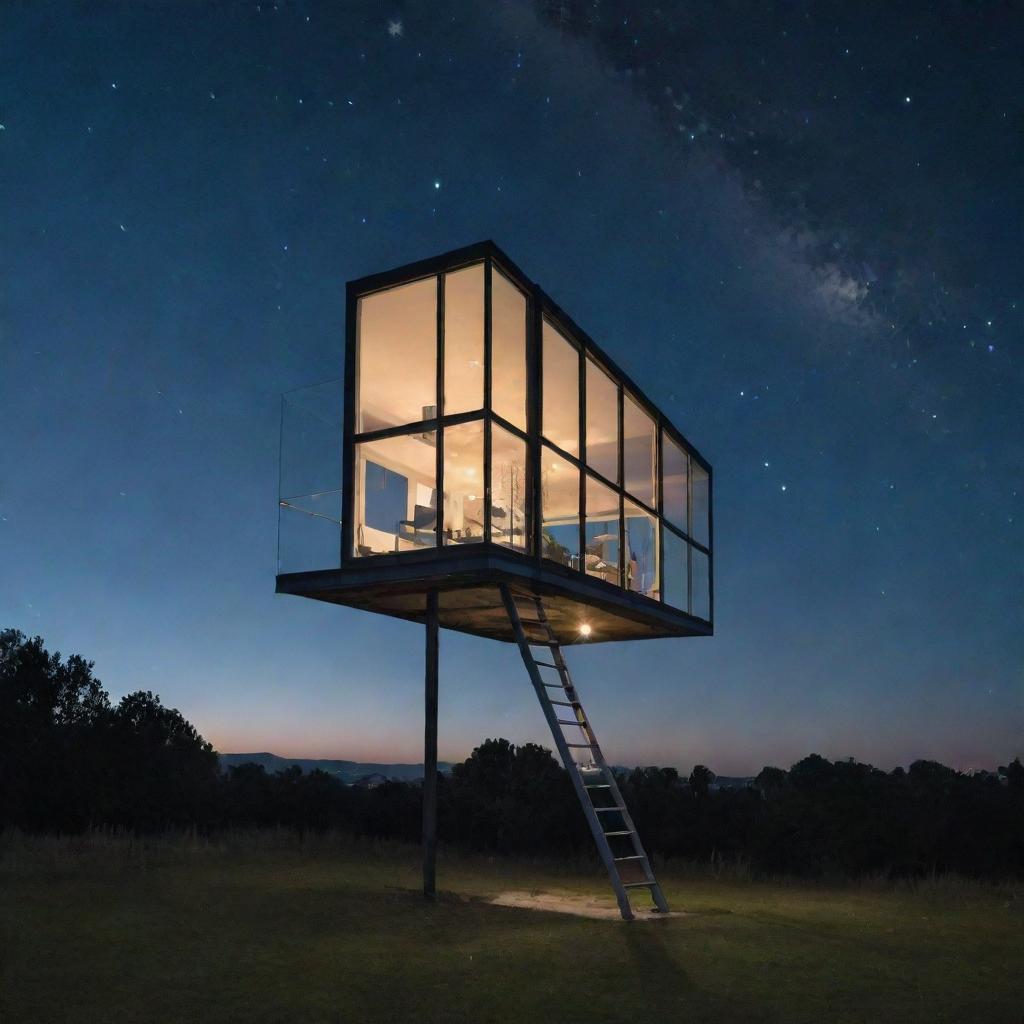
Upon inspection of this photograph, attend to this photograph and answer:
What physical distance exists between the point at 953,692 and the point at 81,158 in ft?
66.7

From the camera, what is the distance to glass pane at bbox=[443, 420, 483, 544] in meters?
9.62

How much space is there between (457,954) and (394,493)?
4694 mm

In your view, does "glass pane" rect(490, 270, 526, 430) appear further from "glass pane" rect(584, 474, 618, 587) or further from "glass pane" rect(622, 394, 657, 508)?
"glass pane" rect(622, 394, 657, 508)

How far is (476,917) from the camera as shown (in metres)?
8.63

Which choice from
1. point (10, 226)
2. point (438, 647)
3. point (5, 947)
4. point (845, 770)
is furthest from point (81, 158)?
point (845, 770)

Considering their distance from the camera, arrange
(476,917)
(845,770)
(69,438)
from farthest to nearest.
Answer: (845,770), (69,438), (476,917)

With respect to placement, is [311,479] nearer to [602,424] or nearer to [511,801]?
[602,424]

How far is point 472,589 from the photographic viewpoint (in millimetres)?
10188

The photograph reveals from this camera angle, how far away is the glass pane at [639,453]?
1277 cm

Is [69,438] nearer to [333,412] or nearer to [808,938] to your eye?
[333,412]

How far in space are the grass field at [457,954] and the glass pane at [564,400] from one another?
15.5 ft

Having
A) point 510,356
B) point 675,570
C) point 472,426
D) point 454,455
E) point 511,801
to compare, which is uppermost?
point 510,356

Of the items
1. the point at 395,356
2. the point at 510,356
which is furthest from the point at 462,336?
the point at 395,356

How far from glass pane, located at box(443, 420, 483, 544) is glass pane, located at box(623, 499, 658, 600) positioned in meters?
2.85
